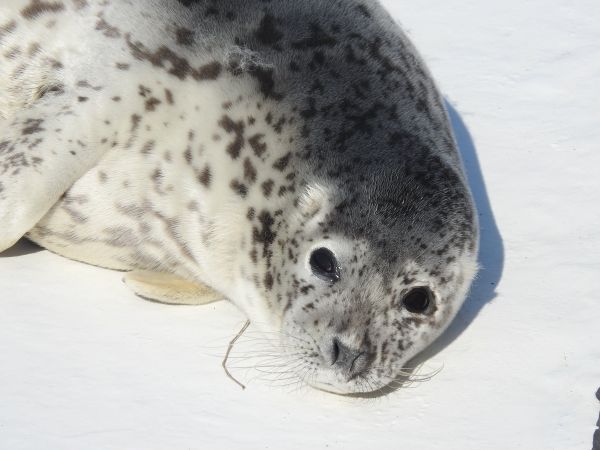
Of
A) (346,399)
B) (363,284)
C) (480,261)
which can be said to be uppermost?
(363,284)

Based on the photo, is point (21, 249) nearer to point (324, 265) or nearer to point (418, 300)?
point (324, 265)

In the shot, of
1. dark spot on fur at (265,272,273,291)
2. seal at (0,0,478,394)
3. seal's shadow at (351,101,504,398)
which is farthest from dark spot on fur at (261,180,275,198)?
seal's shadow at (351,101,504,398)

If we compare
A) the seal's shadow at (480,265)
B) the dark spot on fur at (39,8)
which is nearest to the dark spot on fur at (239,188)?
the seal's shadow at (480,265)

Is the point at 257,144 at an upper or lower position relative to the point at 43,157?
lower

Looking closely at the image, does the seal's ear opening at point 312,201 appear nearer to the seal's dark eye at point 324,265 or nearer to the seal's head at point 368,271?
the seal's head at point 368,271

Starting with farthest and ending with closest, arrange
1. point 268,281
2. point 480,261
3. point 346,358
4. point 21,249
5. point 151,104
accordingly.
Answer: point 480,261, point 21,249, point 151,104, point 268,281, point 346,358

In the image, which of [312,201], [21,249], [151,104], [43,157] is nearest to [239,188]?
[312,201]

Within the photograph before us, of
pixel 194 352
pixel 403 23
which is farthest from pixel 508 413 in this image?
pixel 403 23

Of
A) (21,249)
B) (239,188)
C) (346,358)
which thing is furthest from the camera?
(21,249)

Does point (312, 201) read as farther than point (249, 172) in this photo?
No
